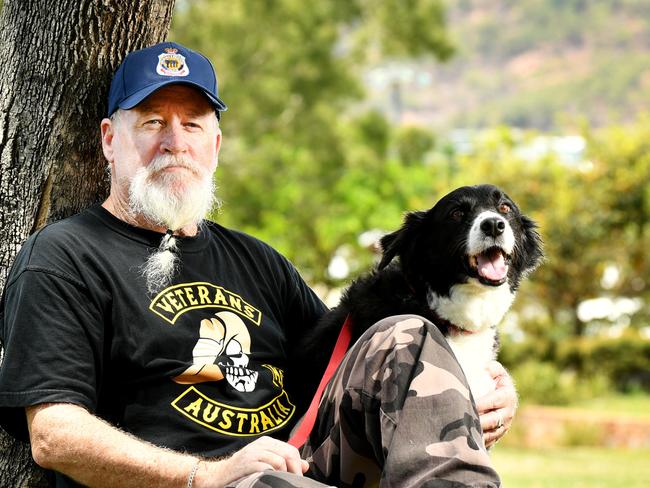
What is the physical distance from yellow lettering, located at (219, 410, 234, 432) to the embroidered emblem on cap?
1.18m

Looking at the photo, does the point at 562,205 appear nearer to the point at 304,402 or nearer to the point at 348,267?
the point at 348,267

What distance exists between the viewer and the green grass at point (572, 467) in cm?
898

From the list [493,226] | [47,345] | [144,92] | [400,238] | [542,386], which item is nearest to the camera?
[47,345]

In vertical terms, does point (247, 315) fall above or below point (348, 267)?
below

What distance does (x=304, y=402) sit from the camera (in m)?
3.43

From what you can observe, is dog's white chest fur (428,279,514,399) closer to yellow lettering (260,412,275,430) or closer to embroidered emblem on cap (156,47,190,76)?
yellow lettering (260,412,275,430)

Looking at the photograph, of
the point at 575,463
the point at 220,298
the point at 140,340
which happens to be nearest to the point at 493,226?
the point at 220,298

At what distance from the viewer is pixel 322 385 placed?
3049mm

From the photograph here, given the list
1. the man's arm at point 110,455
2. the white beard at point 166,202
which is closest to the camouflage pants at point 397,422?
the man's arm at point 110,455

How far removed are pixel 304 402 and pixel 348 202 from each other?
1618 cm

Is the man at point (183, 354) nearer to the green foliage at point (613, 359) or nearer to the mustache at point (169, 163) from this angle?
the mustache at point (169, 163)

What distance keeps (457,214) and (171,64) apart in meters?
1.23

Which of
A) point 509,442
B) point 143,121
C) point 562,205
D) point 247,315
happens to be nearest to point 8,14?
point 143,121

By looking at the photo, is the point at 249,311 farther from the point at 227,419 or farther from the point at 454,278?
the point at 454,278
